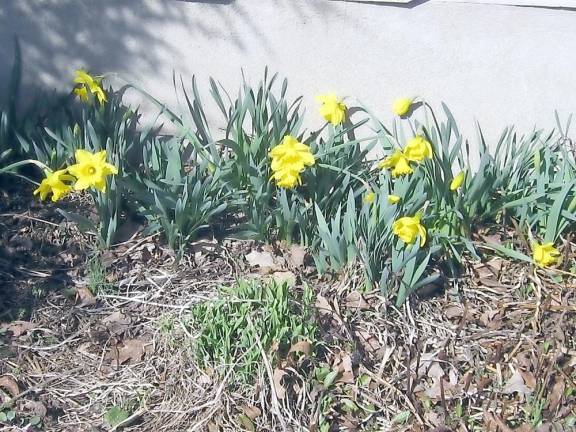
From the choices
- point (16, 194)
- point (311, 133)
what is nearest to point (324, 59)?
point (311, 133)

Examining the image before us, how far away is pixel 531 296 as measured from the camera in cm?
374

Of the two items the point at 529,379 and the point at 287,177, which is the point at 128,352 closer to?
the point at 287,177

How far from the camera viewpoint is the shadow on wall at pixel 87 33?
4.09 m

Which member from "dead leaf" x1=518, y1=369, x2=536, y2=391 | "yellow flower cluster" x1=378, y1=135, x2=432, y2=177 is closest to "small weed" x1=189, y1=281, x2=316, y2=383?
"yellow flower cluster" x1=378, y1=135, x2=432, y2=177

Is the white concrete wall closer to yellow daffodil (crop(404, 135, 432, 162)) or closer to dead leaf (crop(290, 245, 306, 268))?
yellow daffodil (crop(404, 135, 432, 162))

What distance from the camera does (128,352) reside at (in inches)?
136

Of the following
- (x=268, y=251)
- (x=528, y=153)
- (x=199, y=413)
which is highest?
(x=528, y=153)

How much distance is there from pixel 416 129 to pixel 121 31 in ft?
4.58

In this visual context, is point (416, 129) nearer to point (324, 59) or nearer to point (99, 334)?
point (324, 59)

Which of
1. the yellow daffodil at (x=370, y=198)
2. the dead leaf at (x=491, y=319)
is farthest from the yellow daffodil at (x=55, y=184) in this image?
the dead leaf at (x=491, y=319)

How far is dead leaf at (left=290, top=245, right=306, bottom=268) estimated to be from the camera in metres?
3.77

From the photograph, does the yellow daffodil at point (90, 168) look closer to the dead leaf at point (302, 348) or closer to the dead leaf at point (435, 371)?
the dead leaf at point (302, 348)

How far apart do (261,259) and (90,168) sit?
2.69 feet

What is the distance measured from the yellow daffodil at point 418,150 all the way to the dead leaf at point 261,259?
708 millimetres
